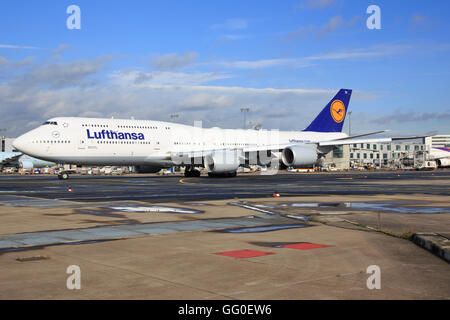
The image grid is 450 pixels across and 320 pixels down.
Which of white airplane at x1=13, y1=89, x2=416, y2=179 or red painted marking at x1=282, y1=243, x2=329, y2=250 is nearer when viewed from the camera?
red painted marking at x1=282, y1=243, x2=329, y2=250

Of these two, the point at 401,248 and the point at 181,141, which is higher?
the point at 181,141

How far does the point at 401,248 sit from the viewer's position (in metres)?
8.20

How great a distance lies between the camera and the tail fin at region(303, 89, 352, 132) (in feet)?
177

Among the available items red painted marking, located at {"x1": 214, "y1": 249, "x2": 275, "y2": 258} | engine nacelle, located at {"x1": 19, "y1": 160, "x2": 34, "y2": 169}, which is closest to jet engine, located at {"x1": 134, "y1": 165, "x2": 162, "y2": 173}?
red painted marking, located at {"x1": 214, "y1": 249, "x2": 275, "y2": 258}

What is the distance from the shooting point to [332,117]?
54.5m

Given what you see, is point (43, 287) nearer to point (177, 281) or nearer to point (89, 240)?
point (177, 281)

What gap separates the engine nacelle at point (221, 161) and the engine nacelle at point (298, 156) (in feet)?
15.3

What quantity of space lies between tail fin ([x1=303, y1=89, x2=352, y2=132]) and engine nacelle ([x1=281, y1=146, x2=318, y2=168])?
12.8m

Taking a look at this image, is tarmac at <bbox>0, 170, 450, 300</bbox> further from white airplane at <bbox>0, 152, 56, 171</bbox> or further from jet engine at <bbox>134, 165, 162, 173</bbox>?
white airplane at <bbox>0, 152, 56, 171</bbox>

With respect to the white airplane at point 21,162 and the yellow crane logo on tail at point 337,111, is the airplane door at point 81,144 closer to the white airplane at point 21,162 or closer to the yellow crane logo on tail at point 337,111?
the yellow crane logo on tail at point 337,111

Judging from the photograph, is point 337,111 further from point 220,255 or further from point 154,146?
point 220,255
